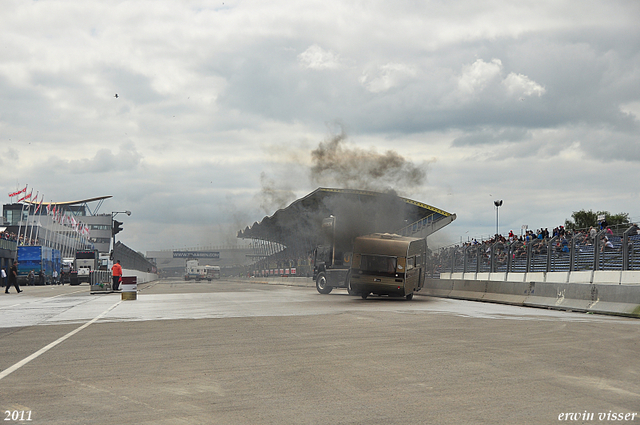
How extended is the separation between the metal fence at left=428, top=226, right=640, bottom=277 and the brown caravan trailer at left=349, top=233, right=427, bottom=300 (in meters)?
5.20

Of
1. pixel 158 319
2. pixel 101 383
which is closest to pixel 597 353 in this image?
pixel 101 383

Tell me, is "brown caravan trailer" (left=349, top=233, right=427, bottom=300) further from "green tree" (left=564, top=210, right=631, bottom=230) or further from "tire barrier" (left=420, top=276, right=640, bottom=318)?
"green tree" (left=564, top=210, right=631, bottom=230)

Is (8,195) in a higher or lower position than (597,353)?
higher

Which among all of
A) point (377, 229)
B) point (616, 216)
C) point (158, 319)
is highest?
point (616, 216)

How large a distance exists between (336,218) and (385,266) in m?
9.52

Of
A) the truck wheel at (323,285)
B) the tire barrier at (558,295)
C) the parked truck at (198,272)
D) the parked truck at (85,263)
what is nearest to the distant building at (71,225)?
the parked truck at (198,272)

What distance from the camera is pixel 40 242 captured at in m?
99.6

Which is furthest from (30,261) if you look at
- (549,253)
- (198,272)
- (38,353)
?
(38,353)

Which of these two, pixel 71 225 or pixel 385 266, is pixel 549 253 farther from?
pixel 71 225

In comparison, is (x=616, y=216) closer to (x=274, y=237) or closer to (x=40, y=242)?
(x=274, y=237)

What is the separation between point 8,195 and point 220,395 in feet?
278

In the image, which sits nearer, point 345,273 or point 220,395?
point 220,395

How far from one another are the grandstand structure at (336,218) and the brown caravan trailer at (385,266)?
25.8ft

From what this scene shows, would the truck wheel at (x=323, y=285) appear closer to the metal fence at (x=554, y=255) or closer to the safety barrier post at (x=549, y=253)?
the metal fence at (x=554, y=255)
